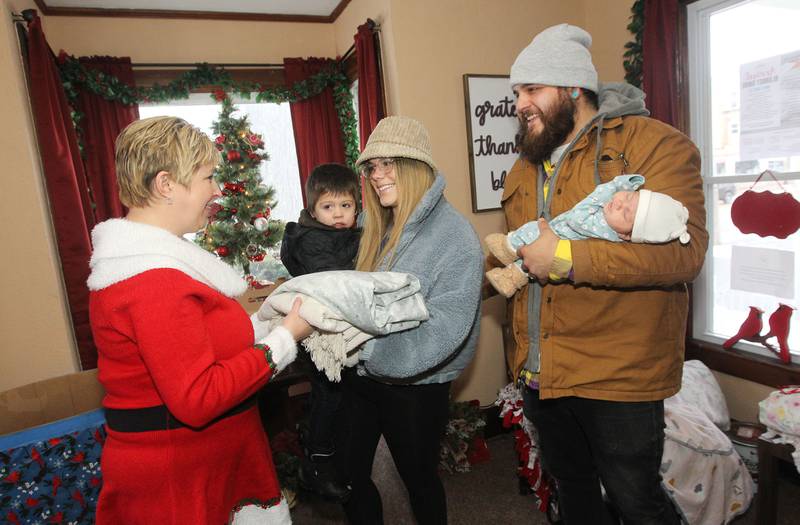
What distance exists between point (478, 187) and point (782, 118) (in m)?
1.54

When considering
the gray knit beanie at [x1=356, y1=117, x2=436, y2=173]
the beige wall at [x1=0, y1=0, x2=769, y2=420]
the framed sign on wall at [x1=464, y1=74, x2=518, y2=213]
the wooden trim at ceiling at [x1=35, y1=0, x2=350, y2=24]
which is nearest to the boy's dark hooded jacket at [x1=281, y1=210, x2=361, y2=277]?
the gray knit beanie at [x1=356, y1=117, x2=436, y2=173]

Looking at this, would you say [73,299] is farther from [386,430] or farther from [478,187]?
[478,187]

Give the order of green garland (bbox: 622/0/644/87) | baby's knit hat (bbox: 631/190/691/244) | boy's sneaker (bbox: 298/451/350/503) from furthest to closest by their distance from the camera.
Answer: green garland (bbox: 622/0/644/87) < boy's sneaker (bbox: 298/451/350/503) < baby's knit hat (bbox: 631/190/691/244)

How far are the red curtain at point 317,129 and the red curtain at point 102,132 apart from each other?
115 centimetres

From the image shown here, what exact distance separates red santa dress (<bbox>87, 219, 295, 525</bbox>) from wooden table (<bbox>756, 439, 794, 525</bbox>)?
1.95m

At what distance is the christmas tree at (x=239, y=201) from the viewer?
323 cm

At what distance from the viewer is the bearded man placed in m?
1.19

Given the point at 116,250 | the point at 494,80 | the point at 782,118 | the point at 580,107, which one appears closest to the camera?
the point at 116,250

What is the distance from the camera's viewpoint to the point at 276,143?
144 inches

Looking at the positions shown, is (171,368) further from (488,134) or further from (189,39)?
(189,39)

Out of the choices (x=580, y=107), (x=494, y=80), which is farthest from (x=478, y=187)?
A: (x=580, y=107)

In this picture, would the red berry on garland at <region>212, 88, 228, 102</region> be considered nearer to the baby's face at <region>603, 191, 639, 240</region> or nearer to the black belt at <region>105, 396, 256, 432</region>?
the black belt at <region>105, 396, 256, 432</region>

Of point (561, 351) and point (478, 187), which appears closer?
point (561, 351)

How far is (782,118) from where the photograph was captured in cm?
219
